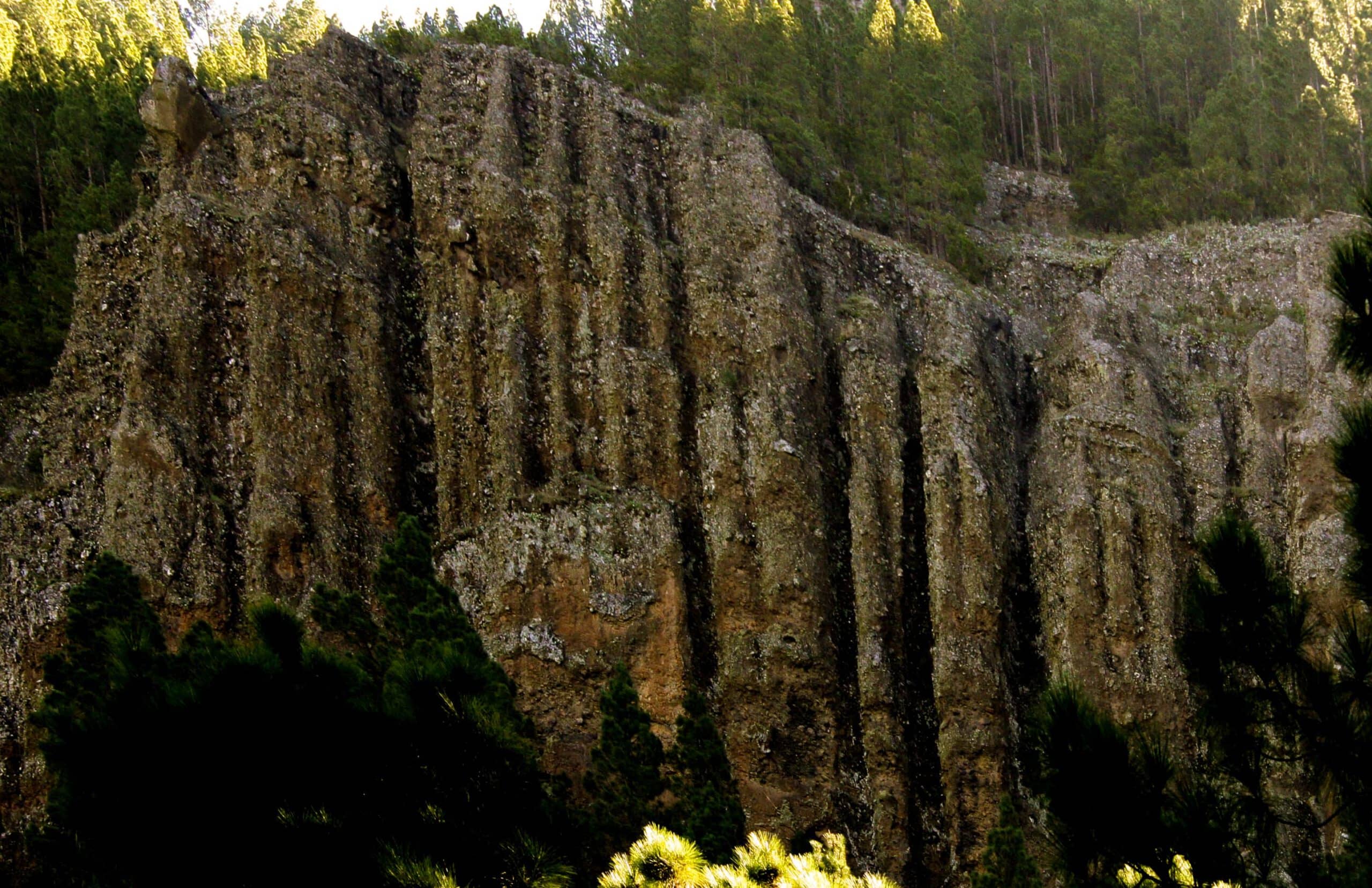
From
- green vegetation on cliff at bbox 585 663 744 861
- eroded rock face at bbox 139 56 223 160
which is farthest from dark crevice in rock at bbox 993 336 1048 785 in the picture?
eroded rock face at bbox 139 56 223 160

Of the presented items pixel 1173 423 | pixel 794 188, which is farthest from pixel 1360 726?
pixel 794 188

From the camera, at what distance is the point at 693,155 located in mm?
40969

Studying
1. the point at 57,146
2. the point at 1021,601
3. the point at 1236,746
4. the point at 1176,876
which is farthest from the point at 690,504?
the point at 57,146

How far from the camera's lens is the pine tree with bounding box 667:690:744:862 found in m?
26.5

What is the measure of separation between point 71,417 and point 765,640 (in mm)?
Answer: 17545

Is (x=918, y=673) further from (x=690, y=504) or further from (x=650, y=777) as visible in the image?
(x=650, y=777)

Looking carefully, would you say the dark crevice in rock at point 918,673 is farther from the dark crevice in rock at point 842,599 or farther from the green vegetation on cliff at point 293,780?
the green vegetation on cliff at point 293,780

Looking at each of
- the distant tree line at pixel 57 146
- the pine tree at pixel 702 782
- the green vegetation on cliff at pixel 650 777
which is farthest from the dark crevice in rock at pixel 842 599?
the distant tree line at pixel 57 146

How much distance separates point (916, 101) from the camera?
167 ft

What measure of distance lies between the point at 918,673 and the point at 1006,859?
21.6 ft

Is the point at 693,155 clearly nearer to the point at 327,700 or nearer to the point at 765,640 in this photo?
the point at 765,640

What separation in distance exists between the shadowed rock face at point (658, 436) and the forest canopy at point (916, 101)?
21.6 feet

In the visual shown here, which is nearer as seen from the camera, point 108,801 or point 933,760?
point 108,801

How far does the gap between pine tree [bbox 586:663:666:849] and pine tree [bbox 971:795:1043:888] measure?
6.74 meters
